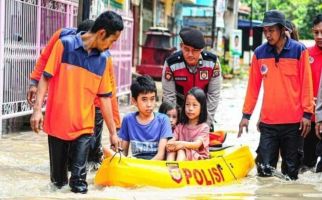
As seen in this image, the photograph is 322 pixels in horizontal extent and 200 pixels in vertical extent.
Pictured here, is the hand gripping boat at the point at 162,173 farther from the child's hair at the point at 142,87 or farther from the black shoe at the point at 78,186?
the child's hair at the point at 142,87

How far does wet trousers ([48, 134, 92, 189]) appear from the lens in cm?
575

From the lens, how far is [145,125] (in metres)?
6.53

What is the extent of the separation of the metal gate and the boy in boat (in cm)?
337

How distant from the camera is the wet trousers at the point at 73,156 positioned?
575 centimetres

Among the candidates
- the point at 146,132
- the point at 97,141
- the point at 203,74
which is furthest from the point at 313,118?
the point at 97,141

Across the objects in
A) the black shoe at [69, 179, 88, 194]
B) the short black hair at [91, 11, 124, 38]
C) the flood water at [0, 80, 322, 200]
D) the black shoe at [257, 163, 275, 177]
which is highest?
the short black hair at [91, 11, 124, 38]

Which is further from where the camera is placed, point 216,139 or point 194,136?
point 216,139

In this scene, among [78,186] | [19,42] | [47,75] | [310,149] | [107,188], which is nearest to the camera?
[47,75]

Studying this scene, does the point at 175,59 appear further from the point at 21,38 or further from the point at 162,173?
the point at 21,38

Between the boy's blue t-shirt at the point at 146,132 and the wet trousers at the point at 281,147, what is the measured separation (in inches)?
41.1

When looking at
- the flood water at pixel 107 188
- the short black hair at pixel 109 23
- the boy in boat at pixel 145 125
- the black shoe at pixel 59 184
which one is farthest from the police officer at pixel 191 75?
the black shoe at pixel 59 184

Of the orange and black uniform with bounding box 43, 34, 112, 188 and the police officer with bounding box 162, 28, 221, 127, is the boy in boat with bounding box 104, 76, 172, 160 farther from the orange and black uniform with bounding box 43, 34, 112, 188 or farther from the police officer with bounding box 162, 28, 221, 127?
the orange and black uniform with bounding box 43, 34, 112, 188

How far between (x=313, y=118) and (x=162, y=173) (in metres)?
1.99

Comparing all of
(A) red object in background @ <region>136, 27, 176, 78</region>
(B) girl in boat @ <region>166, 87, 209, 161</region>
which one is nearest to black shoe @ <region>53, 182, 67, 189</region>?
(B) girl in boat @ <region>166, 87, 209, 161</region>
